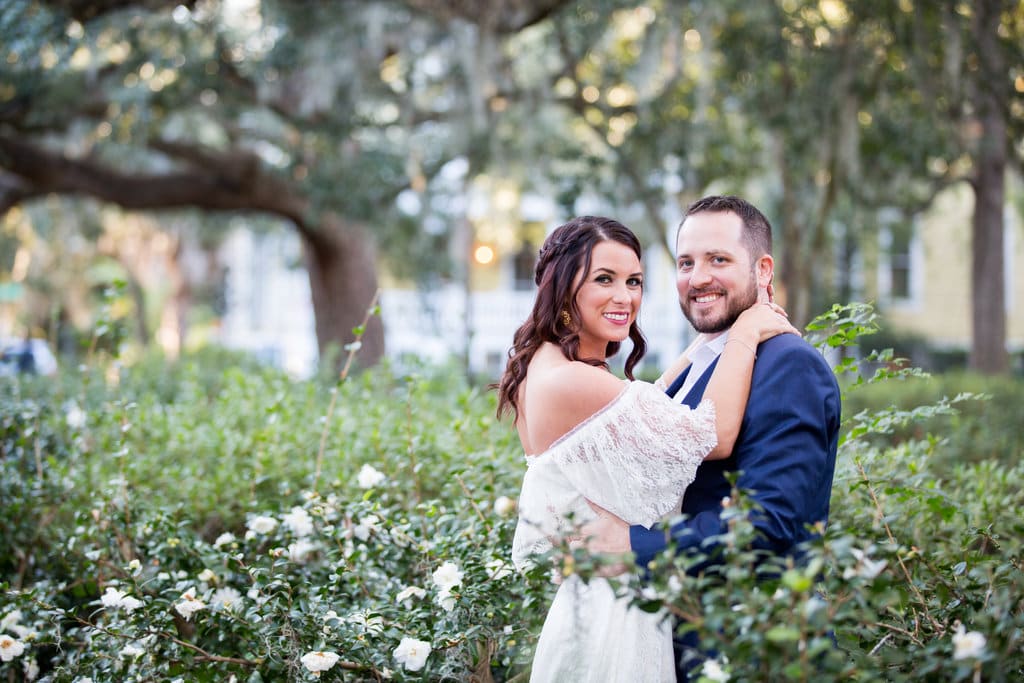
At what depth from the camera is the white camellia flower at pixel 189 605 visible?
3162 millimetres

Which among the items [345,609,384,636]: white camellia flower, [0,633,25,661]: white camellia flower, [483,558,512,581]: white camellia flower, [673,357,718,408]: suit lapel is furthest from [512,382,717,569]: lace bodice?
[0,633,25,661]: white camellia flower

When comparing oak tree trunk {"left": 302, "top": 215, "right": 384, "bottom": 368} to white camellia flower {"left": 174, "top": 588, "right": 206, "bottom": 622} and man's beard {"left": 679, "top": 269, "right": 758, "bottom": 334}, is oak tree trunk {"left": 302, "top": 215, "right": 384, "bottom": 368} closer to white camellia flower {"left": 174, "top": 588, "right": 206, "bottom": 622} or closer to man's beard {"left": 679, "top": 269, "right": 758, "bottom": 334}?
white camellia flower {"left": 174, "top": 588, "right": 206, "bottom": 622}

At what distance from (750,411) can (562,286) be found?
0.70 metres

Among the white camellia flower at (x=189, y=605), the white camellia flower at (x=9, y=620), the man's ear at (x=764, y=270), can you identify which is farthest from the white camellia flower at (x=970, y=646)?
the white camellia flower at (x=9, y=620)

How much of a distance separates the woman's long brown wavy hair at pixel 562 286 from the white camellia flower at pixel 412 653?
810mm

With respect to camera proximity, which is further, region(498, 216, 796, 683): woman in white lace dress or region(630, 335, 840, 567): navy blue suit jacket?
region(498, 216, 796, 683): woman in white lace dress

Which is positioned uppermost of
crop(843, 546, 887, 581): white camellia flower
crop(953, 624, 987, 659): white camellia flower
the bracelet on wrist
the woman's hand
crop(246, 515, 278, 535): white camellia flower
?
the woman's hand

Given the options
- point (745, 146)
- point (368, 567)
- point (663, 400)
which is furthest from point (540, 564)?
point (745, 146)

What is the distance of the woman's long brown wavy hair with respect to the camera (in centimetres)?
296

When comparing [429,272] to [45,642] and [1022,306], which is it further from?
[1022,306]

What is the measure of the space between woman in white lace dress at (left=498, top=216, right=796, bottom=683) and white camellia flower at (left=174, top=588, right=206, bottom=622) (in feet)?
3.55

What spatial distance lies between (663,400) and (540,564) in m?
0.57

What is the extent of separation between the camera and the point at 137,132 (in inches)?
476

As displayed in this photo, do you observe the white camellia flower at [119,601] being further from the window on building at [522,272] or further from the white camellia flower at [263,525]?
the window on building at [522,272]
